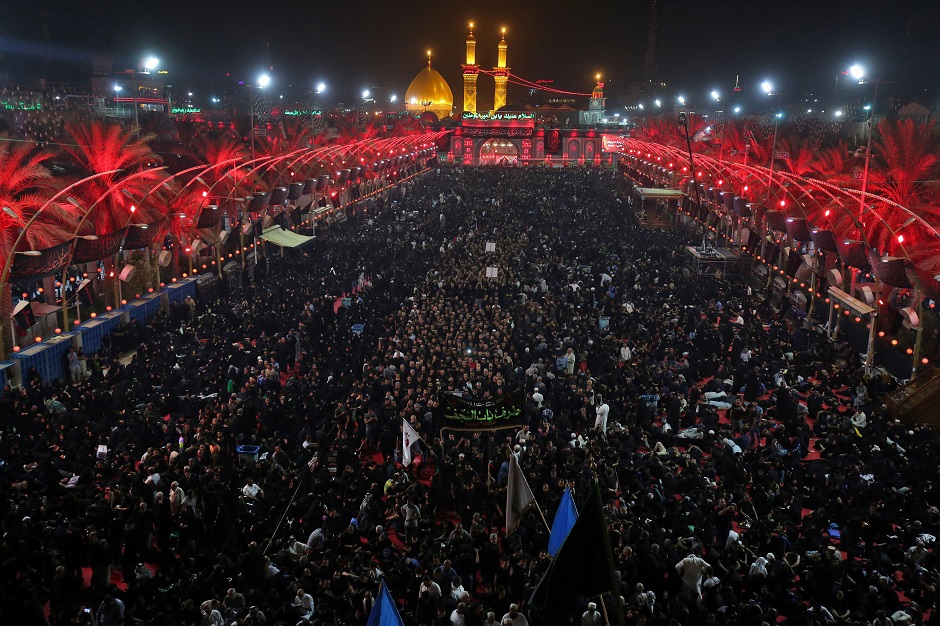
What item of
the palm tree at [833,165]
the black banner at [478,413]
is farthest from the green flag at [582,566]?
the palm tree at [833,165]

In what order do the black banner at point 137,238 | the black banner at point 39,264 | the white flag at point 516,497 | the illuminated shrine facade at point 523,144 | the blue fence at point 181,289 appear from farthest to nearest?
the illuminated shrine facade at point 523,144
the blue fence at point 181,289
the black banner at point 137,238
the black banner at point 39,264
the white flag at point 516,497

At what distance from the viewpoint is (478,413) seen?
12.7 metres

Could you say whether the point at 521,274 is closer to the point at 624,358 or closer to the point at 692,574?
the point at 624,358

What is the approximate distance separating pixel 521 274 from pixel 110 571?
55.8ft

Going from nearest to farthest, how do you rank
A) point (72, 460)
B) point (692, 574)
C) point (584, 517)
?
point (584, 517), point (692, 574), point (72, 460)

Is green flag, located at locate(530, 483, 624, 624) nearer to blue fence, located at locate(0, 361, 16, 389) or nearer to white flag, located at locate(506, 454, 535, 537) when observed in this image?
white flag, located at locate(506, 454, 535, 537)

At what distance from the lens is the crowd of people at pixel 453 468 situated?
916cm

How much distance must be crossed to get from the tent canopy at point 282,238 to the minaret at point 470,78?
7965cm

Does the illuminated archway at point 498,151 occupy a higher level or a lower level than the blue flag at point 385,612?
higher

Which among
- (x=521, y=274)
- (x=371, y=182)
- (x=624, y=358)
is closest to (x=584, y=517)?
(x=624, y=358)

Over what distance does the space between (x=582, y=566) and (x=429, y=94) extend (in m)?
103

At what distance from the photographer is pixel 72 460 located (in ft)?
39.5

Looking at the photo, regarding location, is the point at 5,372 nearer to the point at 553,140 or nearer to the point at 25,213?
the point at 25,213

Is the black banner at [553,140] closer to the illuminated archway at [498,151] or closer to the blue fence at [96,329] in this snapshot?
the illuminated archway at [498,151]
